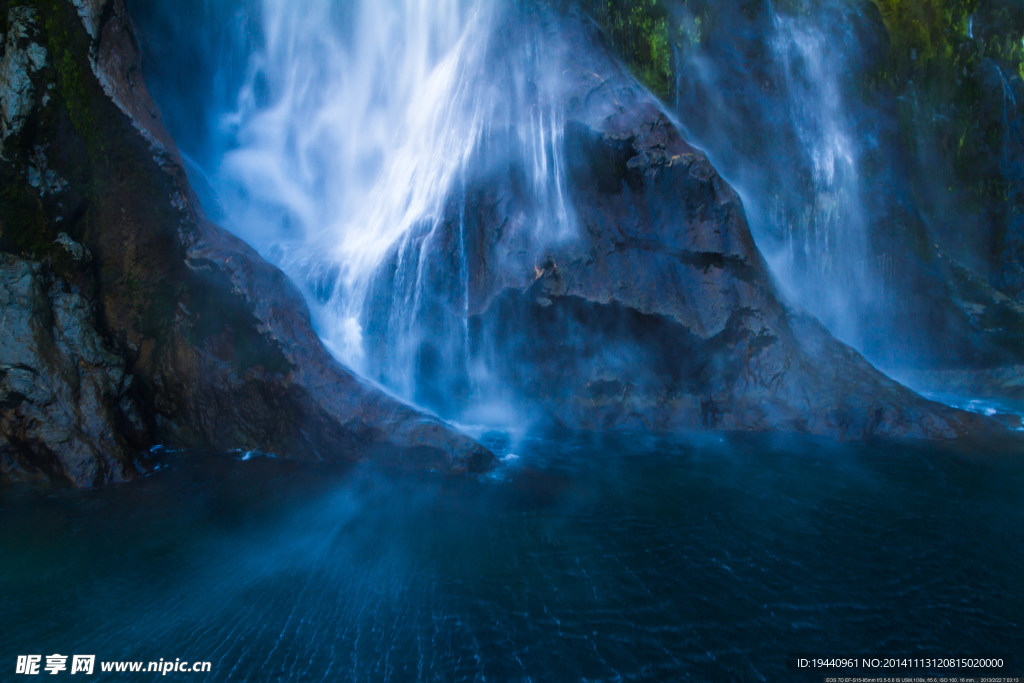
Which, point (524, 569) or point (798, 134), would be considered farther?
point (798, 134)

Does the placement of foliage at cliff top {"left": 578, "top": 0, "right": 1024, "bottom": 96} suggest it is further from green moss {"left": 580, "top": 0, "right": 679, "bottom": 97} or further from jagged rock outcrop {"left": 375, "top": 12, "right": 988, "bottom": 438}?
jagged rock outcrop {"left": 375, "top": 12, "right": 988, "bottom": 438}

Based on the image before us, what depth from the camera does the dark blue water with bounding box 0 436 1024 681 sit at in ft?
18.3


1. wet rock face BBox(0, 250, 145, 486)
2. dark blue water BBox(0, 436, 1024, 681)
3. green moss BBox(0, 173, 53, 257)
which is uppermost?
green moss BBox(0, 173, 53, 257)

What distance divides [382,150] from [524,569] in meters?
13.3

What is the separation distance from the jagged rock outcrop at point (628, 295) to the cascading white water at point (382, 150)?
32 cm

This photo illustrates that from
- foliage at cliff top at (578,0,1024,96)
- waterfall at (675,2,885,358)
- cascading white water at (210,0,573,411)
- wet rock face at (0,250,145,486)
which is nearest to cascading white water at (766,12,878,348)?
waterfall at (675,2,885,358)

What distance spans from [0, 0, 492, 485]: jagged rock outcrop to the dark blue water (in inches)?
37.7

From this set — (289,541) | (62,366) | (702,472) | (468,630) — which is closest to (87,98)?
(62,366)

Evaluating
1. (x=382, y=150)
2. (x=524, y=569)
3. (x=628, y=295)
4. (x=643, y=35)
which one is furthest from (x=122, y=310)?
(x=643, y=35)

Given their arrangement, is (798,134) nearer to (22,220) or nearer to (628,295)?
(628,295)

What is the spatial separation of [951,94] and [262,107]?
20.7m

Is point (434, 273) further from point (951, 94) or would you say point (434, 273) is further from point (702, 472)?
point (951, 94)

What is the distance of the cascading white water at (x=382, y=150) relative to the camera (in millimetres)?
13828

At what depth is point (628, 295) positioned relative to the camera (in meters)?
13.6
